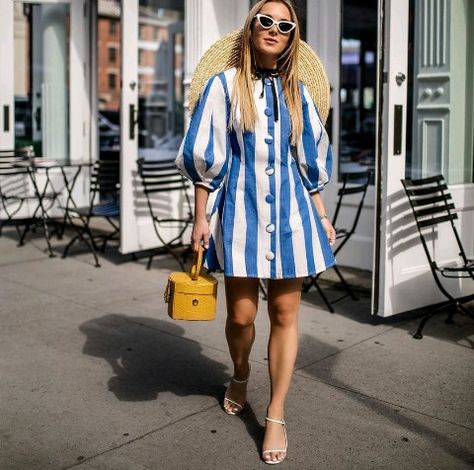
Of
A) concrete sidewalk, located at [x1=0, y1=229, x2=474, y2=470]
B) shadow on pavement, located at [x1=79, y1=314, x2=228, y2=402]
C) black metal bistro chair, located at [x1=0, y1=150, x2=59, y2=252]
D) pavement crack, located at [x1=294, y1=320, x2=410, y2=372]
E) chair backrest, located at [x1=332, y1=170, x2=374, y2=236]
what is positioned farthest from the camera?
black metal bistro chair, located at [x1=0, y1=150, x2=59, y2=252]

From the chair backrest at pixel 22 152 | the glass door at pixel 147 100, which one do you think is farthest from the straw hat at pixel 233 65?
the chair backrest at pixel 22 152

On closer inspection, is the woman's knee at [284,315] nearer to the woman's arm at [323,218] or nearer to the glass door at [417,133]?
the woman's arm at [323,218]

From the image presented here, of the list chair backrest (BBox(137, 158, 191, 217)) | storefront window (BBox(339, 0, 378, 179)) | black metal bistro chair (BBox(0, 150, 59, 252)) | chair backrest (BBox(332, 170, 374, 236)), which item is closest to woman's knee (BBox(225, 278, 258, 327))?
chair backrest (BBox(332, 170, 374, 236))

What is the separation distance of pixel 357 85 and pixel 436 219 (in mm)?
2892

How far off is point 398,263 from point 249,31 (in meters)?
2.34

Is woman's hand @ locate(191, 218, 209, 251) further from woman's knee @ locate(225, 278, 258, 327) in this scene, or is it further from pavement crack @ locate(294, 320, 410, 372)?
pavement crack @ locate(294, 320, 410, 372)

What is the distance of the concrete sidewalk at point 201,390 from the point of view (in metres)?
3.33

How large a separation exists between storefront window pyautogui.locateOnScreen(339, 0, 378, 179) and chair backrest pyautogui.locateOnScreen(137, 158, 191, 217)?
4.69ft

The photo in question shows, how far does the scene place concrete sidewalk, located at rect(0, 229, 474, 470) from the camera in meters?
3.33

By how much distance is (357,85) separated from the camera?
7.76 meters

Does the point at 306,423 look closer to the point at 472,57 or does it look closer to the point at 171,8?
the point at 472,57

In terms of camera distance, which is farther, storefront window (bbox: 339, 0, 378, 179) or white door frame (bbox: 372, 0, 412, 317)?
storefront window (bbox: 339, 0, 378, 179)

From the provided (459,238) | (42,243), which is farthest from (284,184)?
(42,243)

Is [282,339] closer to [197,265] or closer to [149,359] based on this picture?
[197,265]
